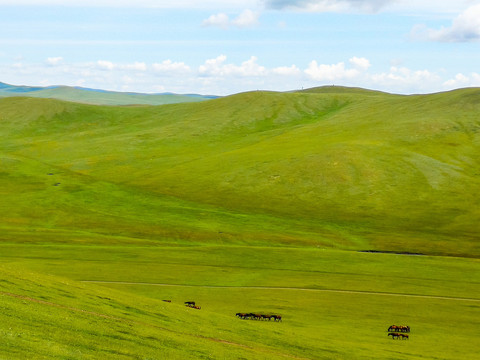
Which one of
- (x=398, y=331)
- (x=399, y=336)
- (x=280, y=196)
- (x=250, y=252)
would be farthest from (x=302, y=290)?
(x=280, y=196)

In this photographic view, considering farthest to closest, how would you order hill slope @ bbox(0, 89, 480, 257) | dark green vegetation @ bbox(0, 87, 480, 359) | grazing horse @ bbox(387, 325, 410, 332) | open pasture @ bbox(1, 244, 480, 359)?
hill slope @ bbox(0, 89, 480, 257) → grazing horse @ bbox(387, 325, 410, 332) → open pasture @ bbox(1, 244, 480, 359) → dark green vegetation @ bbox(0, 87, 480, 359)

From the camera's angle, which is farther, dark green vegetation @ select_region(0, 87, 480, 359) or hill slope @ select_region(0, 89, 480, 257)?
hill slope @ select_region(0, 89, 480, 257)

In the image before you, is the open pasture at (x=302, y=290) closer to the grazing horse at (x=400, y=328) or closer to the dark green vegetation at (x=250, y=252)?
the dark green vegetation at (x=250, y=252)

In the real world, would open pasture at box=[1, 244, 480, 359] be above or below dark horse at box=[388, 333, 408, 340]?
below

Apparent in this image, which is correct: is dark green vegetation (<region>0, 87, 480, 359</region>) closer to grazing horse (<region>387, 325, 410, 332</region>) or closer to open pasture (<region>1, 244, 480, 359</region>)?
open pasture (<region>1, 244, 480, 359</region>)

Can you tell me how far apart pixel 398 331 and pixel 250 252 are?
141 feet

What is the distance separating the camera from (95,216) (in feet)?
438

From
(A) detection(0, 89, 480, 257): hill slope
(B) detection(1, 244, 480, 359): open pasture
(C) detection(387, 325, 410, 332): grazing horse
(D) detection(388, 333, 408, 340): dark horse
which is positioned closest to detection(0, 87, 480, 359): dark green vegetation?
(B) detection(1, 244, 480, 359): open pasture

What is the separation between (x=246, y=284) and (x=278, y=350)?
34.7 meters

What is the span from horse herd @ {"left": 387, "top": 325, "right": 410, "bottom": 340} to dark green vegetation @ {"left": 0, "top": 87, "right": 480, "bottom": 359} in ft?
3.63

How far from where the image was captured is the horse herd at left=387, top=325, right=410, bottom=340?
54.8 metres

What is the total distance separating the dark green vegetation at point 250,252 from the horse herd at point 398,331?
1107mm

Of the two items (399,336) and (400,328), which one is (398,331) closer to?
(400,328)

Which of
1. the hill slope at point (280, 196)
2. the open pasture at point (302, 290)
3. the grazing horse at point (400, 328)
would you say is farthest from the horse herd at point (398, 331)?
the hill slope at point (280, 196)
